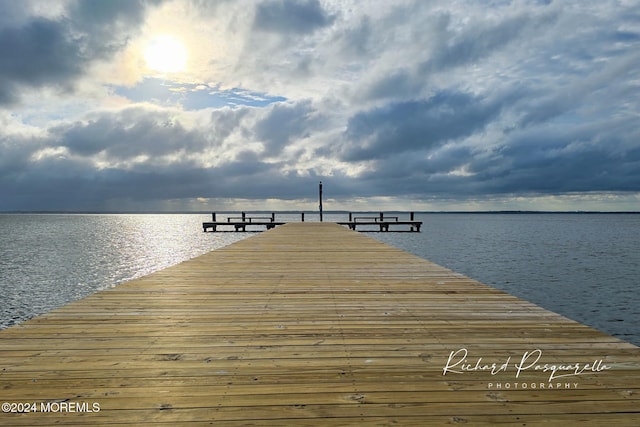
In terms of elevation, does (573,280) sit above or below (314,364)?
below

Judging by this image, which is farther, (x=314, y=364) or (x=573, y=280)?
(x=573, y=280)

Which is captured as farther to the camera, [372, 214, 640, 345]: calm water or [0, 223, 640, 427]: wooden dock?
[372, 214, 640, 345]: calm water

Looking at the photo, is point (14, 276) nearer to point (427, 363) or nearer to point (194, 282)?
point (194, 282)

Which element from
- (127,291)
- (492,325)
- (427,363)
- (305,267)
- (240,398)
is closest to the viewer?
(240,398)

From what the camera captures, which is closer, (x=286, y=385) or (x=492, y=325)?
(x=286, y=385)

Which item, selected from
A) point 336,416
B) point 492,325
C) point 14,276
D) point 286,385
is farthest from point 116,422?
point 14,276

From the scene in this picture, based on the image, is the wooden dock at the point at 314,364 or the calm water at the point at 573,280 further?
the calm water at the point at 573,280

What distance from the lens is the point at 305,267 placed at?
8492mm

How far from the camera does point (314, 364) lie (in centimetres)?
311

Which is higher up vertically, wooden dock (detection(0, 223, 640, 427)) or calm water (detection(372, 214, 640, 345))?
wooden dock (detection(0, 223, 640, 427))

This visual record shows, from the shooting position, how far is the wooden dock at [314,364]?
2.43 meters

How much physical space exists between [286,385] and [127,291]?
429 centimetres

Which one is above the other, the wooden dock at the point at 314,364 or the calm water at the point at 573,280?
the wooden dock at the point at 314,364

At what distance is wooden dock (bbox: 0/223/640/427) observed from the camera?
7.98 feet
